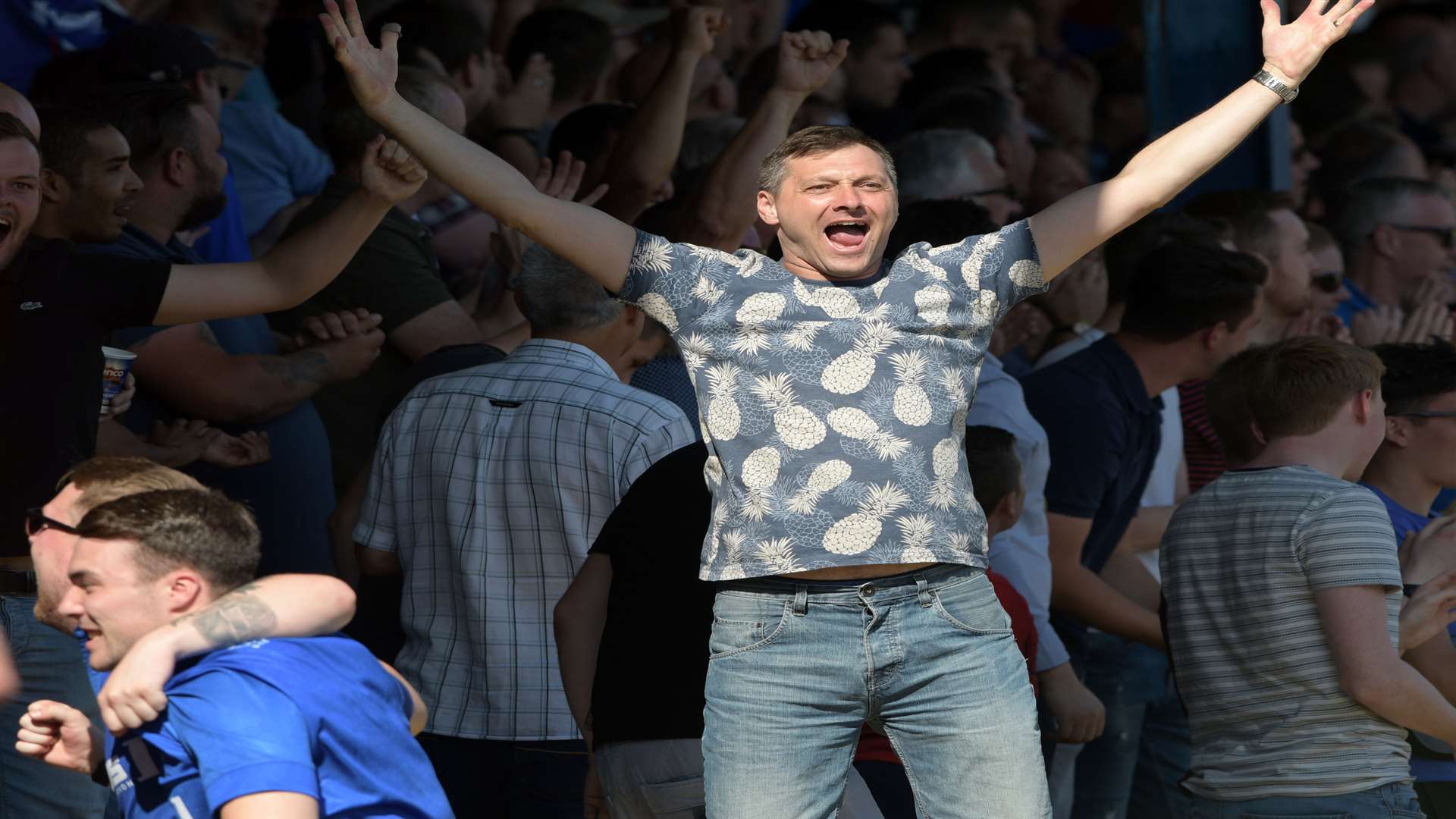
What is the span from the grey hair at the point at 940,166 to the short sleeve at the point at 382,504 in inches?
85.3

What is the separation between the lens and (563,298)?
399cm

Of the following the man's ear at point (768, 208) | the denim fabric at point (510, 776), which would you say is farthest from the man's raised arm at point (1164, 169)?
the denim fabric at point (510, 776)

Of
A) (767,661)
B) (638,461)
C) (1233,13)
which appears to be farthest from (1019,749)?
(1233,13)

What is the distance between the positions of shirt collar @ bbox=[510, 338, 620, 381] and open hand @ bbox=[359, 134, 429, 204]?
0.53 metres

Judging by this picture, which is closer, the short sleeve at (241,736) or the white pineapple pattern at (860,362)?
the short sleeve at (241,736)

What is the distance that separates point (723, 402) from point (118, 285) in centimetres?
127

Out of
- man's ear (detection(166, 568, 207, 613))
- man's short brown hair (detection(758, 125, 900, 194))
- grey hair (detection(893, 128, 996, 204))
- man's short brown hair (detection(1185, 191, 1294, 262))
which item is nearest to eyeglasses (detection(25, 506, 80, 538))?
man's ear (detection(166, 568, 207, 613))

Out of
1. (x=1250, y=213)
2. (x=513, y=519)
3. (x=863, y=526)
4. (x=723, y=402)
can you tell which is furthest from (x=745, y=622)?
(x=1250, y=213)

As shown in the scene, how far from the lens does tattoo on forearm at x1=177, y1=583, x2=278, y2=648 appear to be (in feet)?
8.14

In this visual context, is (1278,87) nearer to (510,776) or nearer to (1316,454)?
(1316,454)

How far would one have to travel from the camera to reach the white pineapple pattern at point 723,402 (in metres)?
3.06

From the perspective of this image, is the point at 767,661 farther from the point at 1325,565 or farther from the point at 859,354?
the point at 1325,565

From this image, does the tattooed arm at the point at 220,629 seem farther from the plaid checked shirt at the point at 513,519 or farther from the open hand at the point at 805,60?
the open hand at the point at 805,60

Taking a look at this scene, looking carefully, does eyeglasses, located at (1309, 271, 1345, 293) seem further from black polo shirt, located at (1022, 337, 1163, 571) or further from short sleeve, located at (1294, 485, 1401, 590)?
short sleeve, located at (1294, 485, 1401, 590)
